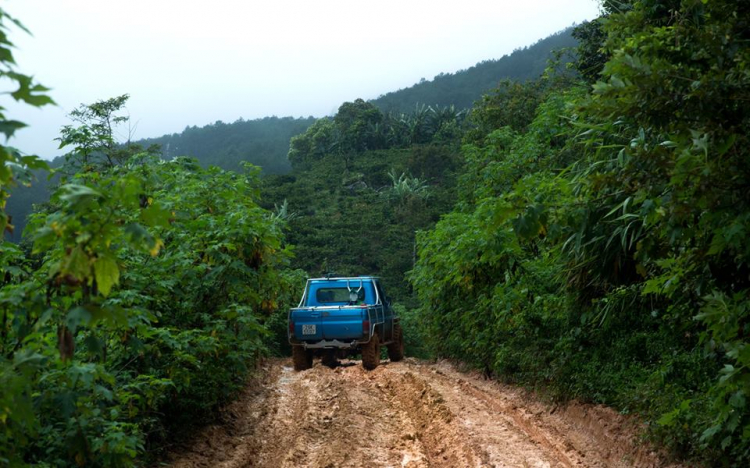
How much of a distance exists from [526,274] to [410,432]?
→ 423 centimetres

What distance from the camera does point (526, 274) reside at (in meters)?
12.1

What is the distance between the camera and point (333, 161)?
220ft

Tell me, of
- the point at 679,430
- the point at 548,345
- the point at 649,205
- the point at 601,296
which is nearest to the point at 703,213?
the point at 649,205

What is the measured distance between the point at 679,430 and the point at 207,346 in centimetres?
464

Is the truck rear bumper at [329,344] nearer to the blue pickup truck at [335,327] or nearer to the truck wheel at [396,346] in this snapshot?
the blue pickup truck at [335,327]

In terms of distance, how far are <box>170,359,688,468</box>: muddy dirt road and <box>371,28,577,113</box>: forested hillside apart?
104730mm

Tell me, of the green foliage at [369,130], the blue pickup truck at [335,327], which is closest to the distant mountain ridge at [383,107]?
the green foliage at [369,130]

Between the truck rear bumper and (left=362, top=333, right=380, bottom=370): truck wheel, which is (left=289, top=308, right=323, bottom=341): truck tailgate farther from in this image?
(left=362, top=333, right=380, bottom=370): truck wheel

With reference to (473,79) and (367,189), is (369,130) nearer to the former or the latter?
(367,189)

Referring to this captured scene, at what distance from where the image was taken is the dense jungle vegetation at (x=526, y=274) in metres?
3.66

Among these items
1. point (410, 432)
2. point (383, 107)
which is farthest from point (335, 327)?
point (383, 107)

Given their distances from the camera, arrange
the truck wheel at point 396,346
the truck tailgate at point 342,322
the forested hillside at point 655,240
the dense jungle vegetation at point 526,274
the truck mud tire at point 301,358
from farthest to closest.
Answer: the truck wheel at point 396,346, the truck mud tire at point 301,358, the truck tailgate at point 342,322, the forested hillside at point 655,240, the dense jungle vegetation at point 526,274

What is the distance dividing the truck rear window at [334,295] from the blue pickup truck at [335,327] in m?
0.07

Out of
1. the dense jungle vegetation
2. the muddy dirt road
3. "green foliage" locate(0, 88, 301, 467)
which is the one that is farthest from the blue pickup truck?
"green foliage" locate(0, 88, 301, 467)
